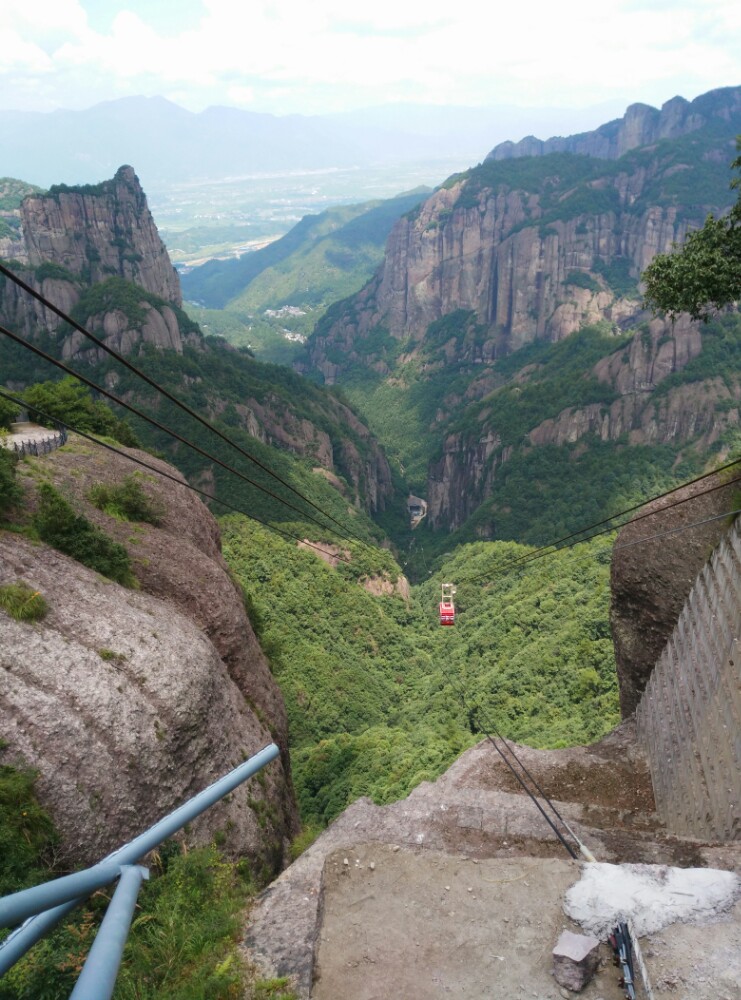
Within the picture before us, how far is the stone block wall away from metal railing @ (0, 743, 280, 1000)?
1208cm

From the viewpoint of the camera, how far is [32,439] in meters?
26.4

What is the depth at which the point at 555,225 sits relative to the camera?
172m

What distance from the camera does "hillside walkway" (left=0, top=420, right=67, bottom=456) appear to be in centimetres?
2494

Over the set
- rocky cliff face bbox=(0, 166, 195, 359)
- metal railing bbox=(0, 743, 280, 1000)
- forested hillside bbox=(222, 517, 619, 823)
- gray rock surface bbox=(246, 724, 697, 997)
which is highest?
rocky cliff face bbox=(0, 166, 195, 359)

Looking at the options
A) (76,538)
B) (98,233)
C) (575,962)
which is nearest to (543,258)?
(98,233)

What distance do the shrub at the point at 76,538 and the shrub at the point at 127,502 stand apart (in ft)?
11.6

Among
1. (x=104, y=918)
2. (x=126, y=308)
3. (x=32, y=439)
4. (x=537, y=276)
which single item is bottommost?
(x=32, y=439)

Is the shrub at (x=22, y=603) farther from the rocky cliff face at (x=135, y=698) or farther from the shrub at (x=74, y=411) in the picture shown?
the shrub at (x=74, y=411)

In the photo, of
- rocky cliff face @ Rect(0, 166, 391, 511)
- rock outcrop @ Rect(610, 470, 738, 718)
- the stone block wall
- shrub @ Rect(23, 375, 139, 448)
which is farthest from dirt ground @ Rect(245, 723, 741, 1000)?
rocky cliff face @ Rect(0, 166, 391, 511)

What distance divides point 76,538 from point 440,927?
13.8 metres

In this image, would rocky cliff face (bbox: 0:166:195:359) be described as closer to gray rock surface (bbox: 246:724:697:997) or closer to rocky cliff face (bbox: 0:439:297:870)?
rocky cliff face (bbox: 0:439:297:870)

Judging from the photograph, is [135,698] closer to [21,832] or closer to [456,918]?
[21,832]

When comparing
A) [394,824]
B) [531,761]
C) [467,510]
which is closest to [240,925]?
[394,824]

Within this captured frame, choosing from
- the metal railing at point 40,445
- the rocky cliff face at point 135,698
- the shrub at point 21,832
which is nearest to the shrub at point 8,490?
the rocky cliff face at point 135,698
